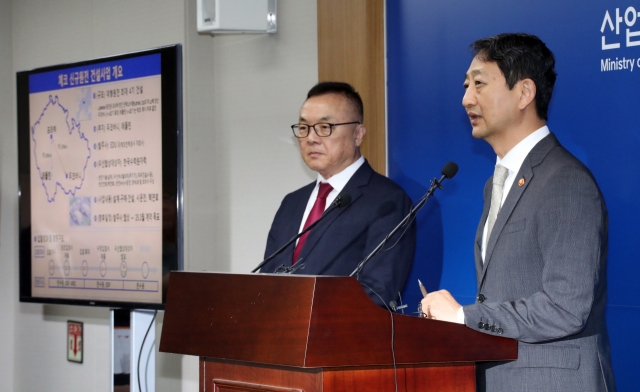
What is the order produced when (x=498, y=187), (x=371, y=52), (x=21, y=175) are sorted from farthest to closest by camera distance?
(x=21, y=175) → (x=371, y=52) → (x=498, y=187)

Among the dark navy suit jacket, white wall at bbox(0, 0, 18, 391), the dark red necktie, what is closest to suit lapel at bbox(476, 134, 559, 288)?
the dark navy suit jacket

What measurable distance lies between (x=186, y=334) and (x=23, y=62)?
3.75 meters

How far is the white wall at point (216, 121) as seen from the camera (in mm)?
3945

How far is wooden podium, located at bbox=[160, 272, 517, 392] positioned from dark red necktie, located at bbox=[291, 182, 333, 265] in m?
0.90

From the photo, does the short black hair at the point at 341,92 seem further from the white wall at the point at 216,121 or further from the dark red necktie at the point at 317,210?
the white wall at the point at 216,121

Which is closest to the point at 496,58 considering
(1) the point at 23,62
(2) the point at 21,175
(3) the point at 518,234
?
(3) the point at 518,234

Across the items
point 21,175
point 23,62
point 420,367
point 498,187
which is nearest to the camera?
point 420,367

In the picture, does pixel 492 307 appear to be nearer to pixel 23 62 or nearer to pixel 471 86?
pixel 471 86

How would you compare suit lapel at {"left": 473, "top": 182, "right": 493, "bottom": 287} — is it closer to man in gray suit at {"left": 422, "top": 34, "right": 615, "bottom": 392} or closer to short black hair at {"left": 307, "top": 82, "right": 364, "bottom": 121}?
man in gray suit at {"left": 422, "top": 34, "right": 615, "bottom": 392}

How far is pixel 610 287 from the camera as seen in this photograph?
2719 mm

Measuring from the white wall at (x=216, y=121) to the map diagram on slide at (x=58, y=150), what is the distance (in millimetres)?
551

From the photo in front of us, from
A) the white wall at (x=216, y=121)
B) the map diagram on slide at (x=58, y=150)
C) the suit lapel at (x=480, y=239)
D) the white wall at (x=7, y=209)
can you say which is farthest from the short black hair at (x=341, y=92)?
the white wall at (x=7, y=209)

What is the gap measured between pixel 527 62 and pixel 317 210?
41.6 inches

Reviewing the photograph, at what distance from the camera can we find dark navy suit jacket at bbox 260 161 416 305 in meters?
2.64
